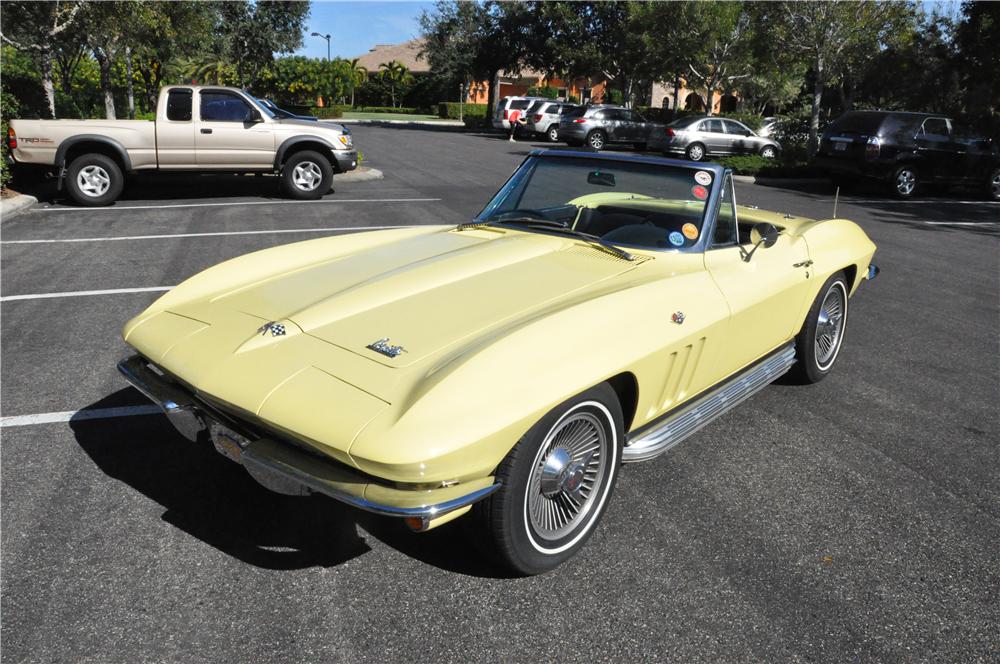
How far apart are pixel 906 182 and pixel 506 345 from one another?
15209 millimetres

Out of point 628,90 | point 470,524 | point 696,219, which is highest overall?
point 628,90

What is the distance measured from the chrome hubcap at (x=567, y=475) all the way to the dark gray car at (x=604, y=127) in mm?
23143

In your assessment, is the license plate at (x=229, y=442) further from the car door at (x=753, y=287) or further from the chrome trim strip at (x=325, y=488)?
the car door at (x=753, y=287)

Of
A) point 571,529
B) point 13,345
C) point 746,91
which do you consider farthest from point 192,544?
point 746,91

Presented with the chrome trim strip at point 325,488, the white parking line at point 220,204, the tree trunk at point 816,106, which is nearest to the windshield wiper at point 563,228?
the chrome trim strip at point 325,488

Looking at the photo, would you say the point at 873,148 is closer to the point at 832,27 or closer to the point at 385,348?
the point at 832,27

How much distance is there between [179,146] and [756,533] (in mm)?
10665

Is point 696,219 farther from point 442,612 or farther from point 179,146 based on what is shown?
point 179,146

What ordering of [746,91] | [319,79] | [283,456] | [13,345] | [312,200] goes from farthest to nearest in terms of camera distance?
[319,79] → [746,91] → [312,200] → [13,345] → [283,456]

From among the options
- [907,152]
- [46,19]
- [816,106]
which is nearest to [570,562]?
[907,152]

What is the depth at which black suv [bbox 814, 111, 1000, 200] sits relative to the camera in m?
14.9

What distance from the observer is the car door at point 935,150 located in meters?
15.2

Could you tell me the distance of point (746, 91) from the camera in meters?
40.3

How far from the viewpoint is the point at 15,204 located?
10.5m
